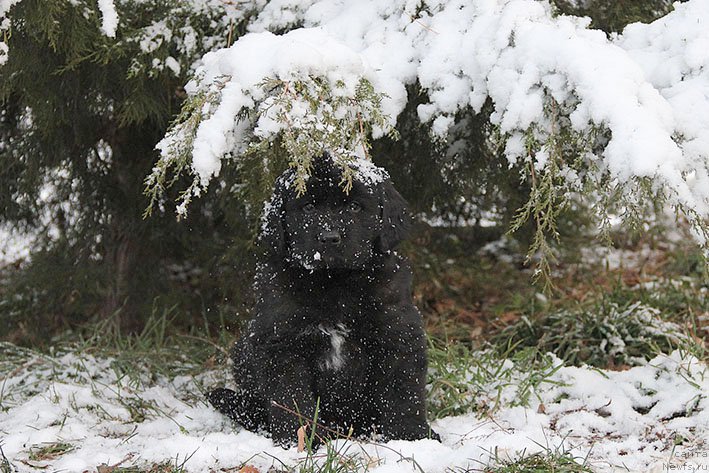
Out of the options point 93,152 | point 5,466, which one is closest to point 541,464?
point 5,466

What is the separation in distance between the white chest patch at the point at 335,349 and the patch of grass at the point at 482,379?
60 cm

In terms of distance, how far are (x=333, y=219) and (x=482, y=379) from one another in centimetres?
115

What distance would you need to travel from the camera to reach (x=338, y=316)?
2725 mm

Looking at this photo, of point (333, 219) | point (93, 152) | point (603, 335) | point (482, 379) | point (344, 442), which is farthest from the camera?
point (93, 152)

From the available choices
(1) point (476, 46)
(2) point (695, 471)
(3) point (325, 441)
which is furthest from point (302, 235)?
(2) point (695, 471)

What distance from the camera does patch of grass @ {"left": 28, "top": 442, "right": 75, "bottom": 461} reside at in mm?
2664

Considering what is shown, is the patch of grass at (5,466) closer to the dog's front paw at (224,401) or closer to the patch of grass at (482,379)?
the dog's front paw at (224,401)

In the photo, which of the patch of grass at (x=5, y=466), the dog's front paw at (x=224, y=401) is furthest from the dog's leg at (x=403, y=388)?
the patch of grass at (x=5, y=466)

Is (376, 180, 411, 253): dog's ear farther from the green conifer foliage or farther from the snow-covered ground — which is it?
the green conifer foliage

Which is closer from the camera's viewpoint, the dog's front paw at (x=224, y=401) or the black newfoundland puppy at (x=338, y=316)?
the black newfoundland puppy at (x=338, y=316)

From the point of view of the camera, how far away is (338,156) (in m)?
2.60

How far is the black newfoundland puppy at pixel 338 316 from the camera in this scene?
272 centimetres

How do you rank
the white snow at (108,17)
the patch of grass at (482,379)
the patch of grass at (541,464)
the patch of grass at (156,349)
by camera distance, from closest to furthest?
the patch of grass at (541,464)
the white snow at (108,17)
the patch of grass at (482,379)
the patch of grass at (156,349)

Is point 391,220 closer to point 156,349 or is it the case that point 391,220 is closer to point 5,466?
point 5,466
